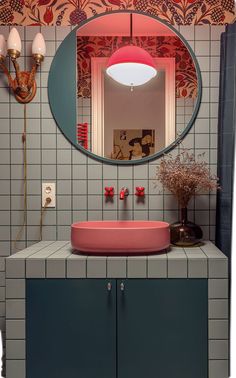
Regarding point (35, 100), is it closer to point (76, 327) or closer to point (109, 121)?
point (109, 121)

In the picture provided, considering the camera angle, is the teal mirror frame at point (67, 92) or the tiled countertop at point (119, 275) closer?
the tiled countertop at point (119, 275)

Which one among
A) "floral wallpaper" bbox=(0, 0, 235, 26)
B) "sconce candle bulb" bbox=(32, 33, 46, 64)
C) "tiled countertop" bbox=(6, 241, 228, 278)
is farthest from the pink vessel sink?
"floral wallpaper" bbox=(0, 0, 235, 26)

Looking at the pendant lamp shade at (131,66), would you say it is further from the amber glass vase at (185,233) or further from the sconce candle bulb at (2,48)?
the amber glass vase at (185,233)

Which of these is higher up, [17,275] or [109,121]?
[109,121]

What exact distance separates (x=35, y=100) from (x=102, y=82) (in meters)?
0.37

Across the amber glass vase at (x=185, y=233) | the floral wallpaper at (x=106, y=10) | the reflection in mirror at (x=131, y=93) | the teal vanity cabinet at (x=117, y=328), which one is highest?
the floral wallpaper at (x=106, y=10)

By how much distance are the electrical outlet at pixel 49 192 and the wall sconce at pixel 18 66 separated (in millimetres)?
460

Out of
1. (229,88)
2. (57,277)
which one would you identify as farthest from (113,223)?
(229,88)

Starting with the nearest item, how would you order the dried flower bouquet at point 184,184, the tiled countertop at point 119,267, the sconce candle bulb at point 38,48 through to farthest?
the tiled countertop at point 119,267, the dried flower bouquet at point 184,184, the sconce candle bulb at point 38,48

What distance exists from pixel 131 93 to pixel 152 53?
24cm

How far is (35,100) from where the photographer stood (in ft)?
6.18

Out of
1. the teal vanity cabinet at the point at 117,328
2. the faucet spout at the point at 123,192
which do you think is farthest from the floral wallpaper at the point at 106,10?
the teal vanity cabinet at the point at 117,328

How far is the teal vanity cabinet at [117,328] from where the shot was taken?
145 centimetres

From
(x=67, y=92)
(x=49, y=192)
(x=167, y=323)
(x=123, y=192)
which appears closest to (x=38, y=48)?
(x=67, y=92)
